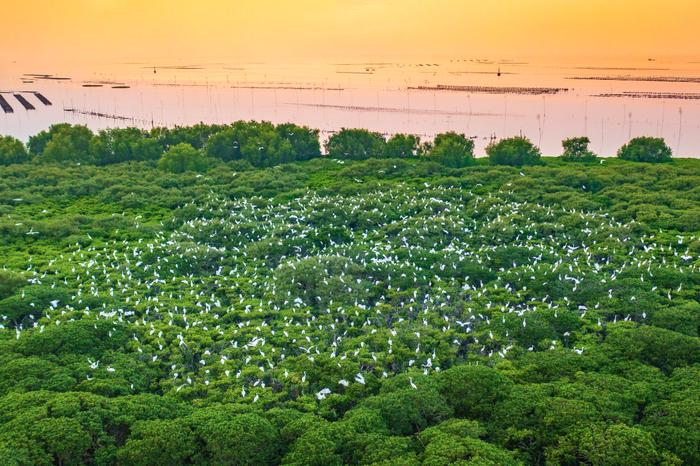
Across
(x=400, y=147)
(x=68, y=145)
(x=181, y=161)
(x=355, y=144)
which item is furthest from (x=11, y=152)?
(x=400, y=147)

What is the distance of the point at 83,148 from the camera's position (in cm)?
5106

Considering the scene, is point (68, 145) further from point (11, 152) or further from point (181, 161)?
point (181, 161)

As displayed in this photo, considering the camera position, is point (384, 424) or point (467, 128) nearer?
point (384, 424)

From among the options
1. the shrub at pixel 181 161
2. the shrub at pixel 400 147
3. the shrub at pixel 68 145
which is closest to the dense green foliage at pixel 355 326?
the shrub at pixel 181 161

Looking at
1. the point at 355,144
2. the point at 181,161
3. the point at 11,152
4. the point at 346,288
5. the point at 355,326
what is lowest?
the point at 355,326

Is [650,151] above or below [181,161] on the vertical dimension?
above

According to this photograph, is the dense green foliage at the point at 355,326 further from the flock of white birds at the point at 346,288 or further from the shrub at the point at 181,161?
the shrub at the point at 181,161

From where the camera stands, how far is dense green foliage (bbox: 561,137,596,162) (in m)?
48.7

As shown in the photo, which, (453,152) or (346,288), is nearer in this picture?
(346,288)

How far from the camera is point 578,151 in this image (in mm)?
49125

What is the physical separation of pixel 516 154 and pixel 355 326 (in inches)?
1216

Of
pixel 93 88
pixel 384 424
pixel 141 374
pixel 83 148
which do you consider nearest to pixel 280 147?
pixel 83 148

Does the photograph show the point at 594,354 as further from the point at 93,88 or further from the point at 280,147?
the point at 93,88

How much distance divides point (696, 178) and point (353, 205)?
21860mm
